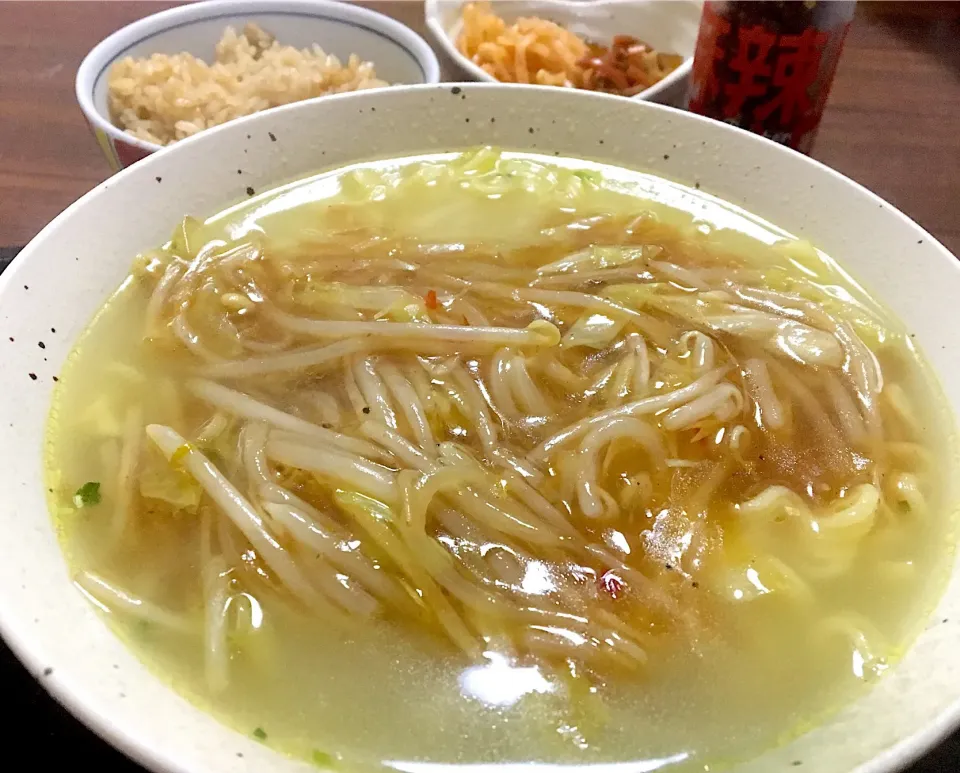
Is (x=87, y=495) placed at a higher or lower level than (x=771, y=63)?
lower

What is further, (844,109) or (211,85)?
(844,109)

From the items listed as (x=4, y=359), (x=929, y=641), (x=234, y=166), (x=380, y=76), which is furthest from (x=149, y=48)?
(x=929, y=641)

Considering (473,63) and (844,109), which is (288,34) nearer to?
(473,63)

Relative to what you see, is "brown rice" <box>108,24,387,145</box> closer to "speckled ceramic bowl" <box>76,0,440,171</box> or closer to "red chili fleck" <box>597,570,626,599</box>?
"speckled ceramic bowl" <box>76,0,440,171</box>

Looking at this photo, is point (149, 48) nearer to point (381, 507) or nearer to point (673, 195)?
point (673, 195)

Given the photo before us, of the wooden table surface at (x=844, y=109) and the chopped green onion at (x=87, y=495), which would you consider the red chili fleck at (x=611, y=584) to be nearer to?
the chopped green onion at (x=87, y=495)

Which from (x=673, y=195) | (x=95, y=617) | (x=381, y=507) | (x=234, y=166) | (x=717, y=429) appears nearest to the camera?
(x=95, y=617)

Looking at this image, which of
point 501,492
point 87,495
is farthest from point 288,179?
point 501,492

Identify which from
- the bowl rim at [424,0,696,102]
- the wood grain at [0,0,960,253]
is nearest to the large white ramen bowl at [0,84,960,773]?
the bowl rim at [424,0,696,102]
